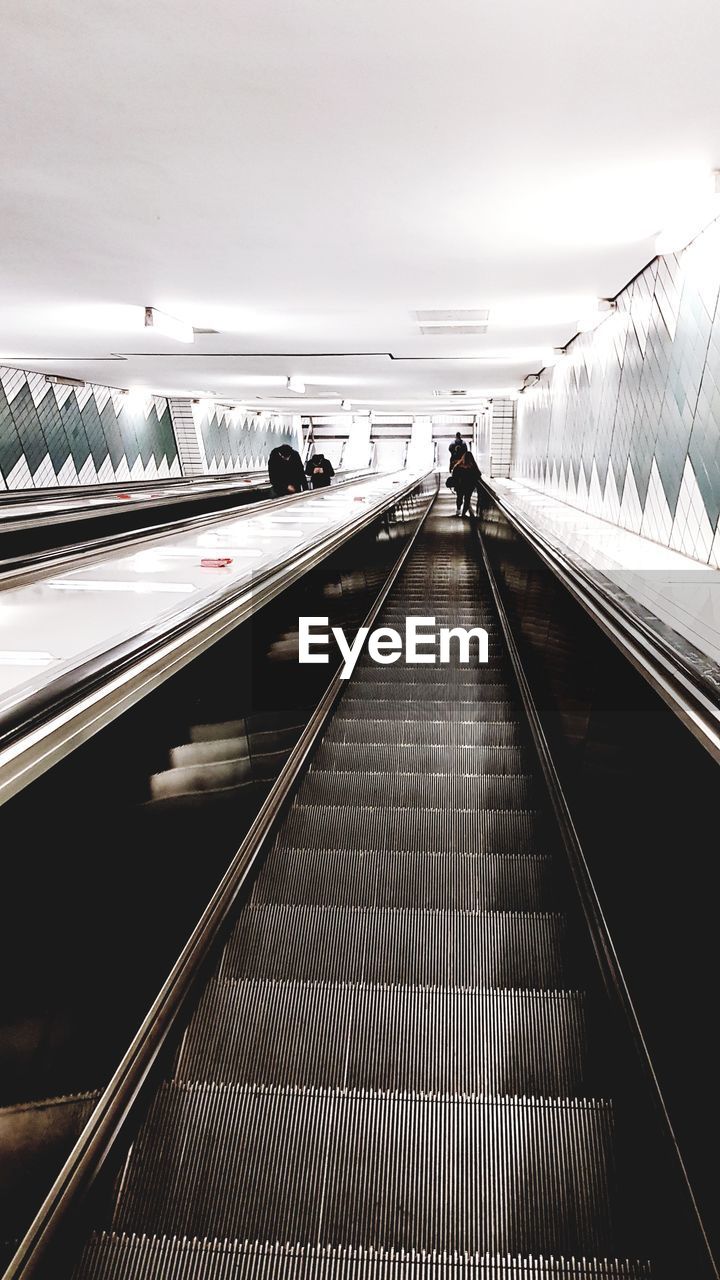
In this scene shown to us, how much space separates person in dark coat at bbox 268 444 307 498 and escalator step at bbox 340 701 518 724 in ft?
25.4

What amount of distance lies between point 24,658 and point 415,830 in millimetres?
1730

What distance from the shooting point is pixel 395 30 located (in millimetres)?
3457

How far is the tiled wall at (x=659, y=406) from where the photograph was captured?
647cm

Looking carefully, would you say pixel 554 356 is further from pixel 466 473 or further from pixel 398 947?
pixel 398 947

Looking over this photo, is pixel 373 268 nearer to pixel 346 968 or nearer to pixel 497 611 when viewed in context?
pixel 497 611

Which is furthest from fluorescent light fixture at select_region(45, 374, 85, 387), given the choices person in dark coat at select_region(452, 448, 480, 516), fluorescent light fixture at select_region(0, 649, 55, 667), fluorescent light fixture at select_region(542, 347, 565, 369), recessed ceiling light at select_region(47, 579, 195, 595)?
fluorescent light fixture at select_region(0, 649, 55, 667)

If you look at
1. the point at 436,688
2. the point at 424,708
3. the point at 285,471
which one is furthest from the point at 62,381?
the point at 424,708


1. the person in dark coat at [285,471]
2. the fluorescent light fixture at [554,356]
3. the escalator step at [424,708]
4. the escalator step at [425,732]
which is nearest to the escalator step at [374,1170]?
the escalator step at [425,732]

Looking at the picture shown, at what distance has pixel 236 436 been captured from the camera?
32.1m

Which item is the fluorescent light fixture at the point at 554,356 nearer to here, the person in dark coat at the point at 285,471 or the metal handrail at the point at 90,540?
the person in dark coat at the point at 285,471

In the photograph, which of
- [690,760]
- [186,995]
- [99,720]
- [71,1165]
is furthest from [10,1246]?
[690,760]

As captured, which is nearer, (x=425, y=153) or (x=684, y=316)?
(x=425, y=153)

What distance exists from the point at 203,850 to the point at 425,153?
454 cm

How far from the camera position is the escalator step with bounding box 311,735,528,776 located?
4.10 m
